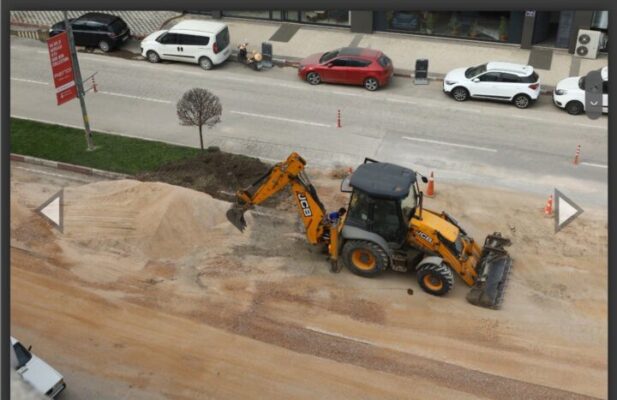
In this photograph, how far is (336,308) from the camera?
46.0ft

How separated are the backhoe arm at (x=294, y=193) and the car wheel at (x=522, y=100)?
11.0 m

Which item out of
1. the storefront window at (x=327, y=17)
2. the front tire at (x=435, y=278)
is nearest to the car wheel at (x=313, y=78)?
the storefront window at (x=327, y=17)

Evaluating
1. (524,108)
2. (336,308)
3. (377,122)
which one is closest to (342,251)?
(336,308)

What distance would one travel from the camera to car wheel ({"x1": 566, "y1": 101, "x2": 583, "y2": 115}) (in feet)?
72.5

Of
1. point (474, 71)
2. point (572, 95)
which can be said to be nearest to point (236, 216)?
point (474, 71)

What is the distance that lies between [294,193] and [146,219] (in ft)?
13.8

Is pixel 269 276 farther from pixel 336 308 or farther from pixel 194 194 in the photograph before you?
pixel 194 194

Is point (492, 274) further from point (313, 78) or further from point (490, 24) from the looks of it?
point (490, 24)

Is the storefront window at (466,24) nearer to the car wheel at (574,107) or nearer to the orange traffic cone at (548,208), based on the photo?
the car wheel at (574,107)

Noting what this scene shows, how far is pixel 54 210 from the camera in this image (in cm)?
1716

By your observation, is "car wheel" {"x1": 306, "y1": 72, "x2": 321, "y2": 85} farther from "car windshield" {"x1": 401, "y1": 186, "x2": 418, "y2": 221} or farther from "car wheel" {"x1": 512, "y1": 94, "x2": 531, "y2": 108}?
"car windshield" {"x1": 401, "y1": 186, "x2": 418, "y2": 221}

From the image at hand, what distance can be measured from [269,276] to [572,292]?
6962 mm

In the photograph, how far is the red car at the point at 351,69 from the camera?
23.8 meters

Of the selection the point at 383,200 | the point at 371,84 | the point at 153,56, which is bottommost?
the point at 371,84
